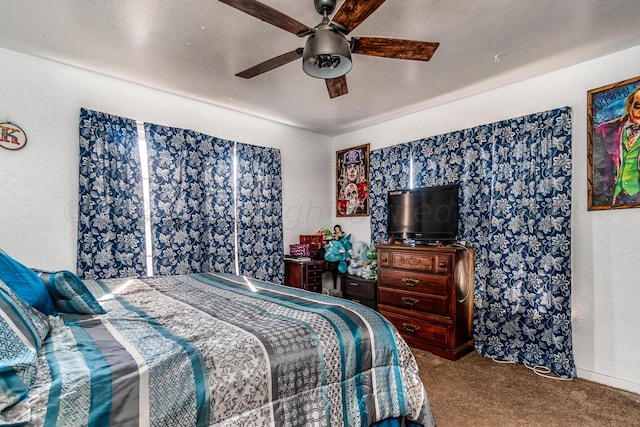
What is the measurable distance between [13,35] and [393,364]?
3.51 meters

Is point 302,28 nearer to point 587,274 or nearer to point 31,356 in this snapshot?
point 31,356

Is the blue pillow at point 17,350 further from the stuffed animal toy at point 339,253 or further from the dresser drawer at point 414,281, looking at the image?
the stuffed animal toy at point 339,253

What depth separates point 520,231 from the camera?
3.09 m

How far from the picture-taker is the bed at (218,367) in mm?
983

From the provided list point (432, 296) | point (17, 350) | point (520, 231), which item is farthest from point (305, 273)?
point (17, 350)

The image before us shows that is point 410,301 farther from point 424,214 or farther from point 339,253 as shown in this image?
point 339,253

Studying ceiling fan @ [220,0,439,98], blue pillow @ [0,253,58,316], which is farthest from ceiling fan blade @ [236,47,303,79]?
blue pillow @ [0,253,58,316]

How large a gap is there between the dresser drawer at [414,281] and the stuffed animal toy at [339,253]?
0.80 meters

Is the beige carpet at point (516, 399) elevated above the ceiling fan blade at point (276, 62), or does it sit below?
below

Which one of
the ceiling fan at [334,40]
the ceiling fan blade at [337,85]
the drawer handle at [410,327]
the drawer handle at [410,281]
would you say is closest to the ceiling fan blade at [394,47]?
the ceiling fan at [334,40]

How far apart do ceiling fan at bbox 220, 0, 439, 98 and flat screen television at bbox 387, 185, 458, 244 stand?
1.76 meters

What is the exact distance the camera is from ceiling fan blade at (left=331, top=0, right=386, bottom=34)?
1.65 meters

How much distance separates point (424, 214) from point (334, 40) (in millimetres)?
2414

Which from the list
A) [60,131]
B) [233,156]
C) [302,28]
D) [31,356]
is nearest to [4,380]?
[31,356]
